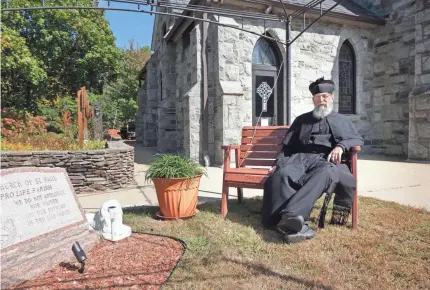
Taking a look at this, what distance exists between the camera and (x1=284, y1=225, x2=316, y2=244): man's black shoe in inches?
120

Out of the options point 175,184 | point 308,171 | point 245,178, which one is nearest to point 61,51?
point 175,184

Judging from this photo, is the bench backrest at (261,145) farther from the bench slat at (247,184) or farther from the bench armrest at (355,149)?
the bench armrest at (355,149)

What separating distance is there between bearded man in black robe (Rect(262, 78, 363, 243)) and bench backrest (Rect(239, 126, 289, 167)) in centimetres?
34

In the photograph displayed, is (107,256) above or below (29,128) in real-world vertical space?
below

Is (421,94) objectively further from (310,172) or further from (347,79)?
(310,172)

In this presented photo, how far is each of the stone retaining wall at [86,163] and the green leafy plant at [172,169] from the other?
7.61 ft

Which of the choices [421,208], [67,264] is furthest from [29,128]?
[421,208]

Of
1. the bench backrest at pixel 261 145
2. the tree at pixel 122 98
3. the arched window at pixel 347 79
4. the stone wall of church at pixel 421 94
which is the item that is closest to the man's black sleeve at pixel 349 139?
the bench backrest at pixel 261 145

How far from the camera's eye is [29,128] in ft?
30.6

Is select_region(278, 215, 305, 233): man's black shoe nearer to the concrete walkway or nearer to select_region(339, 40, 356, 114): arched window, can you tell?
the concrete walkway

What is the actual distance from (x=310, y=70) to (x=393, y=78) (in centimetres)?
292

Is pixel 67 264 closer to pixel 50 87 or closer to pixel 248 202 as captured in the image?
pixel 248 202

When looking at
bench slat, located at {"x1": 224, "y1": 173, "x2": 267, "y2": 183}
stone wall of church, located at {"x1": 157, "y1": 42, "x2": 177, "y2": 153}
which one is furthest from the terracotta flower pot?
stone wall of church, located at {"x1": 157, "y1": 42, "x2": 177, "y2": 153}

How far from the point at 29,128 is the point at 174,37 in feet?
19.2
